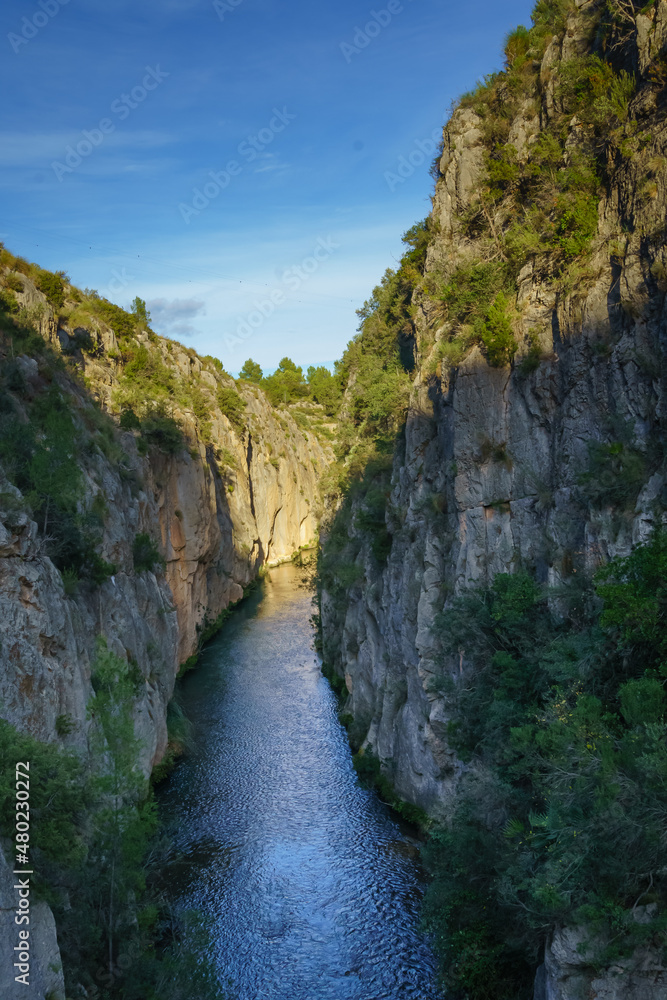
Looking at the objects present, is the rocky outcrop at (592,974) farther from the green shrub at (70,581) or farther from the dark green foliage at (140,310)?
the dark green foliage at (140,310)

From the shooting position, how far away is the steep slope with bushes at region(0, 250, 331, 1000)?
12266 mm

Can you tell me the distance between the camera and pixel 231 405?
6525 cm

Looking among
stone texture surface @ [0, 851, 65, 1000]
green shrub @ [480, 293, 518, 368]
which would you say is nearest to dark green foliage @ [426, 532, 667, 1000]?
green shrub @ [480, 293, 518, 368]

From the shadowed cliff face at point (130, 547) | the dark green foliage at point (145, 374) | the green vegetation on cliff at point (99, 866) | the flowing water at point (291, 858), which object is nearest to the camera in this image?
the green vegetation on cliff at point (99, 866)

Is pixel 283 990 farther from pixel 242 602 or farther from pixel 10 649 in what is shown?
pixel 242 602

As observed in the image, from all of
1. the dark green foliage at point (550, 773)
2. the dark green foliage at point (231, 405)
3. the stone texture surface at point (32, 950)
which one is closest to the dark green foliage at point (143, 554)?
the dark green foliage at point (550, 773)

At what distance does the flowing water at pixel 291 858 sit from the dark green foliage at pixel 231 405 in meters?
34.7

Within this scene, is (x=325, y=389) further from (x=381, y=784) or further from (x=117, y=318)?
(x=381, y=784)

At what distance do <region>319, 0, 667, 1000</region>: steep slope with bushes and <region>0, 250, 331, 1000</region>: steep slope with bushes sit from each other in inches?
263

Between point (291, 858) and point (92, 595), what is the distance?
9.55 metres

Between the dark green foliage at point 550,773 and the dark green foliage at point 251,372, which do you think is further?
the dark green foliage at point 251,372

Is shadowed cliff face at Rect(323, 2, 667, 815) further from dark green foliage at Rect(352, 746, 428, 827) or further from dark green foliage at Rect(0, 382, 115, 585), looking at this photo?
dark green foliage at Rect(0, 382, 115, 585)

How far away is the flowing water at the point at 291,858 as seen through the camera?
644 inches

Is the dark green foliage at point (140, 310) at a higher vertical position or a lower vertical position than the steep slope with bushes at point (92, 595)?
higher
